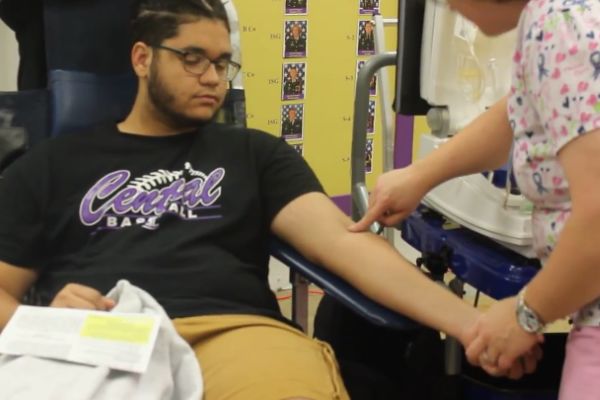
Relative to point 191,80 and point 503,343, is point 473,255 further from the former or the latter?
point 191,80

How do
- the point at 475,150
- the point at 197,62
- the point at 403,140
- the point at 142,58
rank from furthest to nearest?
the point at 403,140 < the point at 142,58 < the point at 197,62 < the point at 475,150

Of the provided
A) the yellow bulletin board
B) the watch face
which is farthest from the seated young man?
the yellow bulletin board

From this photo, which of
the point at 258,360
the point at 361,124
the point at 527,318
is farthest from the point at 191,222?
the point at 527,318

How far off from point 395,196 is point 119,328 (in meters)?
0.53

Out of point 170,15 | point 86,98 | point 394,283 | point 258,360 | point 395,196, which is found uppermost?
point 170,15

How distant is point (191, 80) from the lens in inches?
66.9

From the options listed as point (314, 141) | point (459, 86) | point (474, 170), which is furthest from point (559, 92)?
point (314, 141)

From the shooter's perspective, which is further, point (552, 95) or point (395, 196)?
point (395, 196)

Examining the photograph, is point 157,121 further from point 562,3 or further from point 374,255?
point 562,3

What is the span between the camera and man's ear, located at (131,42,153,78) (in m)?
1.78

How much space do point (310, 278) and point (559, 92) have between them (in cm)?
72

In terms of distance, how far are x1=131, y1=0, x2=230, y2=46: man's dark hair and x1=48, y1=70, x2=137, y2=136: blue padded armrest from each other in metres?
0.17

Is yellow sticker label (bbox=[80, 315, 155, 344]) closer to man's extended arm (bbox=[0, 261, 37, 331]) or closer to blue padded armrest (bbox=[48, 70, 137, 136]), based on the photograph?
man's extended arm (bbox=[0, 261, 37, 331])

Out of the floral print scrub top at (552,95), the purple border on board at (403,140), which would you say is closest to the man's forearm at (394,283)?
the floral print scrub top at (552,95)
